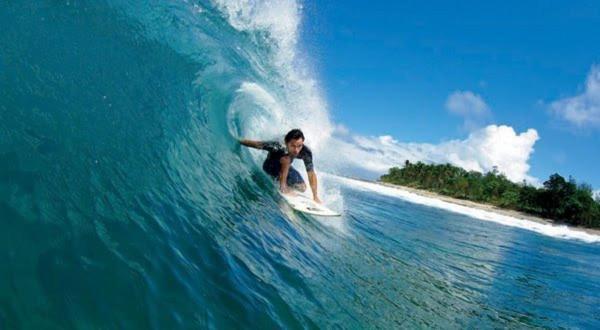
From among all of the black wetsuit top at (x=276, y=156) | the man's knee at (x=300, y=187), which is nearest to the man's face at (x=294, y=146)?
the black wetsuit top at (x=276, y=156)

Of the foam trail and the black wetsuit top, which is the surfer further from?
the foam trail

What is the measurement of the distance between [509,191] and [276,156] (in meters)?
107

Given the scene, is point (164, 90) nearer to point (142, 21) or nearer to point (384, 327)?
point (142, 21)

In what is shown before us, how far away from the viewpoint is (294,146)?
12.0 m

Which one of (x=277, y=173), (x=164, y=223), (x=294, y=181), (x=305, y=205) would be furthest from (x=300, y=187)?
(x=164, y=223)

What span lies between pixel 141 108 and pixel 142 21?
6.48m

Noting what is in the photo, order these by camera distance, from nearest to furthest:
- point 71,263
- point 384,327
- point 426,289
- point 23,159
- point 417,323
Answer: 1. point 71,263
2. point 23,159
3. point 384,327
4. point 417,323
5. point 426,289

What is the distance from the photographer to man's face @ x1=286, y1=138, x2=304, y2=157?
1190 centimetres

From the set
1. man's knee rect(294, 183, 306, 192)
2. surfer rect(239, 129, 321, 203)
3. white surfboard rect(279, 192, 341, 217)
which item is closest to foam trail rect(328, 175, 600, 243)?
man's knee rect(294, 183, 306, 192)

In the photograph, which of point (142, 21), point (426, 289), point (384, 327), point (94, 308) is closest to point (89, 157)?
point (94, 308)

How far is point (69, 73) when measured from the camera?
8625mm

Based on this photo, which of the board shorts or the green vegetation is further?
the green vegetation

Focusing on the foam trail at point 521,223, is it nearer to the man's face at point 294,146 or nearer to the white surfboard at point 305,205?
the white surfboard at point 305,205

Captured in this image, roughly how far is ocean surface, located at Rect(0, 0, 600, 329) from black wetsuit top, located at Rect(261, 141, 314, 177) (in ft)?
1.26
